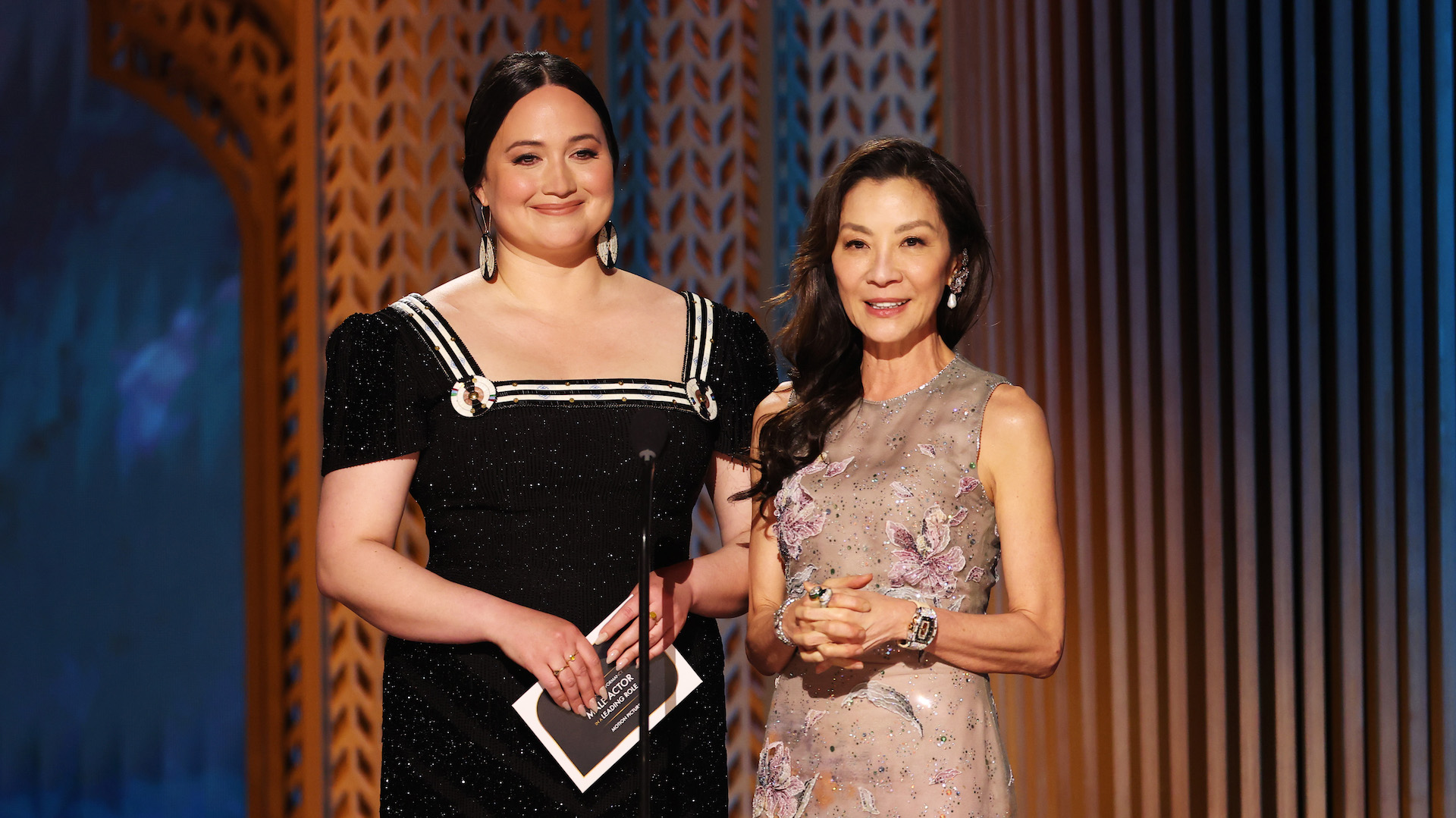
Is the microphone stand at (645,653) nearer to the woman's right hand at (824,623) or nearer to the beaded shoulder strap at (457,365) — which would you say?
the woman's right hand at (824,623)

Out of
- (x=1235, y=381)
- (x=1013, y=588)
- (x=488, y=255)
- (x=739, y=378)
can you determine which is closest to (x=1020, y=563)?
(x=1013, y=588)

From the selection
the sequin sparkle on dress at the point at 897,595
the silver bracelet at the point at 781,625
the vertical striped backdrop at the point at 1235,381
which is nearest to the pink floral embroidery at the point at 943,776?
the sequin sparkle on dress at the point at 897,595

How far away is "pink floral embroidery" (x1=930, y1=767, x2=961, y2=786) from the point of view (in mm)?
1574

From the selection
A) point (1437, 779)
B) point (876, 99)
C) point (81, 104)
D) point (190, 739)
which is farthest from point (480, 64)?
point (1437, 779)

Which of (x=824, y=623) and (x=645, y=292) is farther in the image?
(x=645, y=292)

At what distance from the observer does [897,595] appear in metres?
1.62

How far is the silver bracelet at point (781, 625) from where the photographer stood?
158cm

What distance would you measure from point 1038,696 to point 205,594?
2788mm

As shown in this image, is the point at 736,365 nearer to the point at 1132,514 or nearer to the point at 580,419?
the point at 580,419

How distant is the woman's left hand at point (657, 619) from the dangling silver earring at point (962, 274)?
0.54m

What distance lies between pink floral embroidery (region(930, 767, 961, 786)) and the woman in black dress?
38 cm

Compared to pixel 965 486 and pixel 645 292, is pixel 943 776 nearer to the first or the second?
pixel 965 486

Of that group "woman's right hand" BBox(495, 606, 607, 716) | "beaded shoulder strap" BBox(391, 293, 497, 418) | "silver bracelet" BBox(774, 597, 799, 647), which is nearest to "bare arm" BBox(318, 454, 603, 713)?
"woman's right hand" BBox(495, 606, 607, 716)

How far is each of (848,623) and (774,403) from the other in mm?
451
